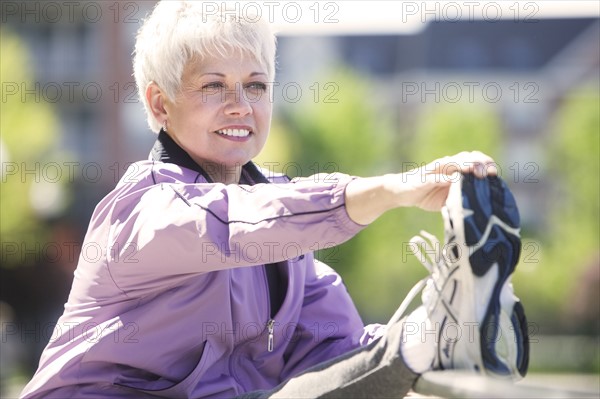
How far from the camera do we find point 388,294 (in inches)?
1155

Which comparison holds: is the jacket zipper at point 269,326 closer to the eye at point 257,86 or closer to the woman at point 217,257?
the woman at point 217,257

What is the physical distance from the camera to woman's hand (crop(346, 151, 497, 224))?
2152 millimetres

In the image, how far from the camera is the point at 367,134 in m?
33.4

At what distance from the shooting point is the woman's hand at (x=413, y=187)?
2.15m

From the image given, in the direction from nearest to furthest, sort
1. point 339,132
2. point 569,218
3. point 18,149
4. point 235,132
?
point 235,132
point 18,149
point 569,218
point 339,132

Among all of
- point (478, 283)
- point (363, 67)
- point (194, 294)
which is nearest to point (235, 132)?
point (194, 294)

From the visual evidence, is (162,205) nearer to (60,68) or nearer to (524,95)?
(60,68)

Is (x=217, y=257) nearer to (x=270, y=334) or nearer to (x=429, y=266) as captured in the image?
(x=429, y=266)

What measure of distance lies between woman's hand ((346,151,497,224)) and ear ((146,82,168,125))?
1.07m

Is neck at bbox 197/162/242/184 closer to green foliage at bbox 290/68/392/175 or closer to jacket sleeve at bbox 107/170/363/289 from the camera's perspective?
jacket sleeve at bbox 107/170/363/289

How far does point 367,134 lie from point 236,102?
1203 inches

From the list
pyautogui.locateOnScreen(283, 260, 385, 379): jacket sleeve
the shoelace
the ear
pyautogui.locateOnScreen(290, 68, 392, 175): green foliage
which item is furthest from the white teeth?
pyautogui.locateOnScreen(290, 68, 392, 175): green foliage

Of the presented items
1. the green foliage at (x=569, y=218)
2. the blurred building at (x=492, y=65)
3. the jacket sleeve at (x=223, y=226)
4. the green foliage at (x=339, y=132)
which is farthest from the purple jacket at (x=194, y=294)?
the blurred building at (x=492, y=65)

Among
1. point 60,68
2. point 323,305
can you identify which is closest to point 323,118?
point 60,68
